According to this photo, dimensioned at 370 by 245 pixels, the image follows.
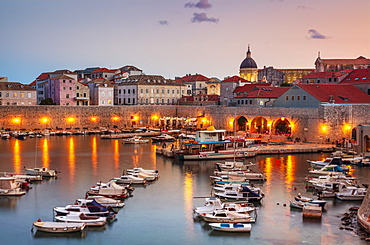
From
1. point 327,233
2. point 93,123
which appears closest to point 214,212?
point 327,233

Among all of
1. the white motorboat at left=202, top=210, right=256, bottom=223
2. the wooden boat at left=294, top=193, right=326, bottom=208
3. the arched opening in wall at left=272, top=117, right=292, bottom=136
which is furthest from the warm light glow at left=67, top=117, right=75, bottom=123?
the white motorboat at left=202, top=210, right=256, bottom=223

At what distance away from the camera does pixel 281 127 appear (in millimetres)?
39969

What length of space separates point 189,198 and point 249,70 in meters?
50.9

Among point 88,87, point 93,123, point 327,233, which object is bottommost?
point 327,233

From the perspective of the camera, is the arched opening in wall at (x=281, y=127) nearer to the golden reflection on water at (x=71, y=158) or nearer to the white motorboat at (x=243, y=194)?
the golden reflection on water at (x=71, y=158)

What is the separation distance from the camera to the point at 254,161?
29.2m

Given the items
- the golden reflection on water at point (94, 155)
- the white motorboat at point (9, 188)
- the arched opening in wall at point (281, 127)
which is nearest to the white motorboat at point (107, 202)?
the white motorboat at point (9, 188)

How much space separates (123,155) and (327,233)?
58.1 ft

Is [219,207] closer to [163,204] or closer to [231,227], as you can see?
[231,227]

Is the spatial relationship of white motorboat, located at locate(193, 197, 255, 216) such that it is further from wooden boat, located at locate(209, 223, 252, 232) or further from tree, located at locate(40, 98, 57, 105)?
tree, located at locate(40, 98, 57, 105)

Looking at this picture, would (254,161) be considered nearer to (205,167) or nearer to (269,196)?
(205,167)

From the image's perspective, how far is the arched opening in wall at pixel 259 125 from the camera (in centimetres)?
4159

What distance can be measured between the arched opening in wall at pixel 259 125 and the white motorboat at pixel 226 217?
25.0 meters

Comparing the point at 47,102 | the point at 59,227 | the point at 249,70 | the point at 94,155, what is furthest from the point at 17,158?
the point at 249,70
